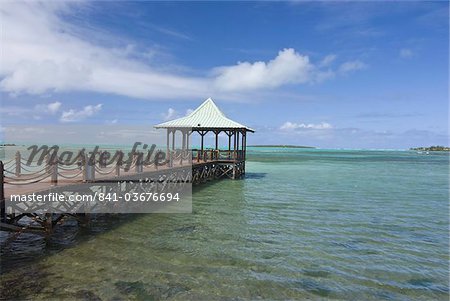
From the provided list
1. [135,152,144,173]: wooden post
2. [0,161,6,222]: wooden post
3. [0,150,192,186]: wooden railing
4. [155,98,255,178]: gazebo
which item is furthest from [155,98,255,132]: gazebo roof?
[0,161,6,222]: wooden post

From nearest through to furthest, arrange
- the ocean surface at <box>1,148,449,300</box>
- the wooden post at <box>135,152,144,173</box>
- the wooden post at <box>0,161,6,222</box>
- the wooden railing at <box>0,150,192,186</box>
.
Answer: the ocean surface at <box>1,148,449,300</box> → the wooden post at <box>0,161,6,222</box> → the wooden railing at <box>0,150,192,186</box> → the wooden post at <box>135,152,144,173</box>

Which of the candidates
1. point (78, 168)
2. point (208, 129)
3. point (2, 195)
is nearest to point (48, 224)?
point (2, 195)

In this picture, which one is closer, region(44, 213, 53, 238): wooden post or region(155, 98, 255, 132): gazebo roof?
region(44, 213, 53, 238): wooden post

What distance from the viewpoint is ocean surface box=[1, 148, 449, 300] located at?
734cm

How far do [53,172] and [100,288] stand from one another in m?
4.61

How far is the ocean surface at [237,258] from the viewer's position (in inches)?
289

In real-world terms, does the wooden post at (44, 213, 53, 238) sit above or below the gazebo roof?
below

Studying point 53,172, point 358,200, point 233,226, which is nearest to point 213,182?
point 358,200

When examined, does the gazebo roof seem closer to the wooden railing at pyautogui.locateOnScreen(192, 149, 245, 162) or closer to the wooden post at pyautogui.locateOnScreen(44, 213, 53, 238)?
the wooden railing at pyautogui.locateOnScreen(192, 149, 245, 162)

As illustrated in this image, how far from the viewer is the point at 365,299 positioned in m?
7.16

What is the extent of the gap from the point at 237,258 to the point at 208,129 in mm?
17474

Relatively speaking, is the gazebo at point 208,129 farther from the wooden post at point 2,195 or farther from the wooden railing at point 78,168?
the wooden post at point 2,195

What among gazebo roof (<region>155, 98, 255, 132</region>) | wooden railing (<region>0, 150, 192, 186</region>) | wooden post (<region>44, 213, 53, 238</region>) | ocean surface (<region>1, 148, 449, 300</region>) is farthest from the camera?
gazebo roof (<region>155, 98, 255, 132</region>)

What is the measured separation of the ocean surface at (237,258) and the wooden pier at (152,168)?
1392mm
